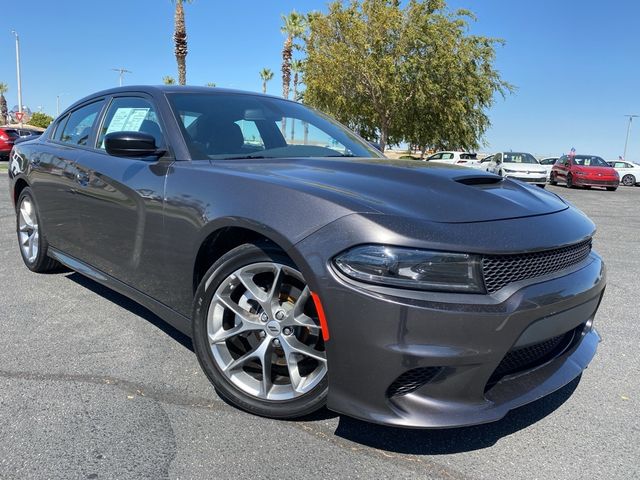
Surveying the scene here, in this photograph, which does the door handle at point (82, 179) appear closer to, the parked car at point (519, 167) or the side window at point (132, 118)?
the side window at point (132, 118)

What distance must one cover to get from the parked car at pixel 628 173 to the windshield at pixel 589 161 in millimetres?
6027

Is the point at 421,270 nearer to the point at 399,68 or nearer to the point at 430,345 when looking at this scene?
the point at 430,345

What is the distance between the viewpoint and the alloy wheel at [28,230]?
458 cm

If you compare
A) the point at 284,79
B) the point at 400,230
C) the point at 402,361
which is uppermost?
the point at 284,79

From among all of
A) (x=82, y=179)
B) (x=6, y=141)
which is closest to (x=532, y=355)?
(x=82, y=179)

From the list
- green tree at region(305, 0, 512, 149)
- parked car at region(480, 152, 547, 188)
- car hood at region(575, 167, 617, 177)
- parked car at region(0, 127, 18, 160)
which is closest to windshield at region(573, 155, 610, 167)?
car hood at region(575, 167, 617, 177)

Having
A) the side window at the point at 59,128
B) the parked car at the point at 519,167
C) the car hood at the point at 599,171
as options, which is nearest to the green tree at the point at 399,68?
the parked car at the point at 519,167

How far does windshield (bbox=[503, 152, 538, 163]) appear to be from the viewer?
23.5 metres

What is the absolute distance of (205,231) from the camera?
99.6 inches

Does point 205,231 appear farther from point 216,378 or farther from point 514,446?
point 514,446

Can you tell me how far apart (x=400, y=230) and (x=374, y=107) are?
26.0 m

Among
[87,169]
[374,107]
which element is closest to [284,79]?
[374,107]

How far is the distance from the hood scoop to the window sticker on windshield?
1.96 meters

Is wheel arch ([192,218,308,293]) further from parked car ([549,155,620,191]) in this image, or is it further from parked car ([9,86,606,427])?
parked car ([549,155,620,191])
